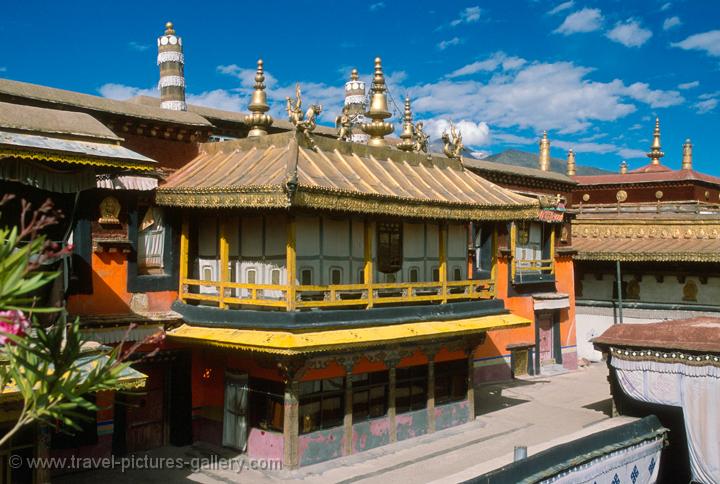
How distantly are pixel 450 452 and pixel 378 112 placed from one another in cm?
990

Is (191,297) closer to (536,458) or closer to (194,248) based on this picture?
(194,248)

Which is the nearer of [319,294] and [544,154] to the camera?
[319,294]

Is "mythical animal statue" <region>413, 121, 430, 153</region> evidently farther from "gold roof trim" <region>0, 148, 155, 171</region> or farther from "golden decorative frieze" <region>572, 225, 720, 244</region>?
"golden decorative frieze" <region>572, 225, 720, 244</region>

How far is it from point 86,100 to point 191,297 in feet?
18.5

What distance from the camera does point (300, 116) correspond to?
16.4 metres

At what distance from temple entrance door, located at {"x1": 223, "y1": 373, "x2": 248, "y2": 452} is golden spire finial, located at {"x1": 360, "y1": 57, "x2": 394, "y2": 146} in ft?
26.1

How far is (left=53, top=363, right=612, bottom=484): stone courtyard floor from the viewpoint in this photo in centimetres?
1487

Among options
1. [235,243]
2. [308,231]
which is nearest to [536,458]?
[308,231]

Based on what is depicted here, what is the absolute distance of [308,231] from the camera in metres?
15.9

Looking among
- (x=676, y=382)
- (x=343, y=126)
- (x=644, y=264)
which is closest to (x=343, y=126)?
(x=343, y=126)

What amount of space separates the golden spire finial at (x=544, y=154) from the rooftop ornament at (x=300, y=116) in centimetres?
2314

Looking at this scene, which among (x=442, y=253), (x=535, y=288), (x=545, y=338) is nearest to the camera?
(x=442, y=253)

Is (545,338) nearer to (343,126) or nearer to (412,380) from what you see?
(412,380)

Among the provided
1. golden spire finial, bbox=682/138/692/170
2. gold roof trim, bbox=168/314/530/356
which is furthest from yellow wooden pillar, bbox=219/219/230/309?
golden spire finial, bbox=682/138/692/170
